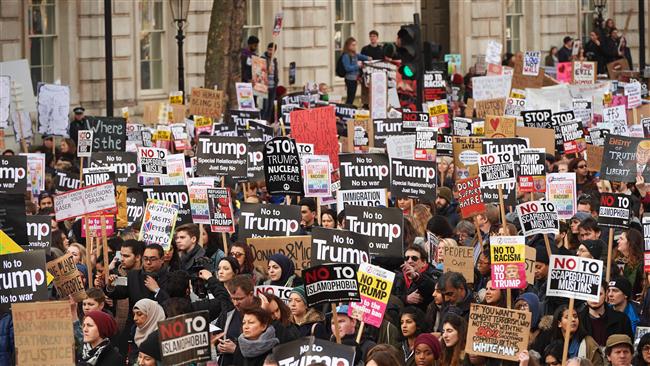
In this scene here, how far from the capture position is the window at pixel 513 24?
4331 centimetres

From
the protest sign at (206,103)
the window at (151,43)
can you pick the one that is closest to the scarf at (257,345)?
the protest sign at (206,103)

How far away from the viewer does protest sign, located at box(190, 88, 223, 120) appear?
88.7 feet

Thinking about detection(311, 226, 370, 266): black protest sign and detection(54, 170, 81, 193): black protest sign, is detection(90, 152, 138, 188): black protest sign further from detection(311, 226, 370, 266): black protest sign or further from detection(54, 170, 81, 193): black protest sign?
detection(311, 226, 370, 266): black protest sign

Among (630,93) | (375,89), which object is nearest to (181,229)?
(630,93)

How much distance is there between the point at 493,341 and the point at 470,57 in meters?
29.4

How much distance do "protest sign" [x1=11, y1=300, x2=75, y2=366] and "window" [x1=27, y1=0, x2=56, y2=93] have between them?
20.5m

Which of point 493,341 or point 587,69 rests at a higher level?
point 587,69

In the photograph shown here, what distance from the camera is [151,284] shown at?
14.5 m

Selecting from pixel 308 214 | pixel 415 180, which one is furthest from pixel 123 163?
pixel 415 180

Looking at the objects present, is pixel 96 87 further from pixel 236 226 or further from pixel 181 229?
pixel 181 229

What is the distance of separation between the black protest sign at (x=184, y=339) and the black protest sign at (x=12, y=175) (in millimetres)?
6967

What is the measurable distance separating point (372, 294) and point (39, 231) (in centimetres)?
385

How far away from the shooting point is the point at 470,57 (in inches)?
1635

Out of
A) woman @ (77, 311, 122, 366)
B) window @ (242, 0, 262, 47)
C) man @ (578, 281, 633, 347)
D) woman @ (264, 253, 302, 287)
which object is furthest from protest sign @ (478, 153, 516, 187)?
window @ (242, 0, 262, 47)
